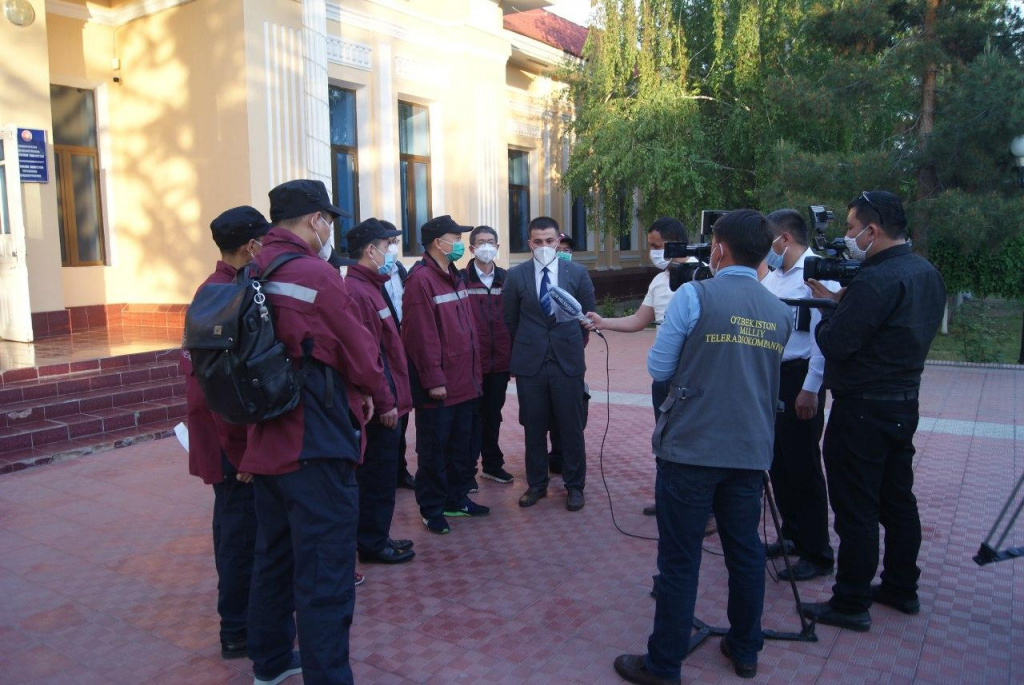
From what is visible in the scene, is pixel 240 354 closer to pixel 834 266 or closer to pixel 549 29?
pixel 834 266

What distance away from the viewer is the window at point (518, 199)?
17.9 meters

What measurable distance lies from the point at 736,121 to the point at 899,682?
14.8 meters

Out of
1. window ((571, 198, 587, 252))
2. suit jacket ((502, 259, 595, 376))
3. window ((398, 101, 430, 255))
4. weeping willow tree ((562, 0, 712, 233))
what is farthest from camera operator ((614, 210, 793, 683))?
window ((571, 198, 587, 252))

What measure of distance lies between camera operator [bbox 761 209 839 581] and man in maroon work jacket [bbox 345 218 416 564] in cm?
216

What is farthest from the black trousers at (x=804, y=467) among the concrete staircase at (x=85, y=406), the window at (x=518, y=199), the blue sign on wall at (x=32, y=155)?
the window at (x=518, y=199)

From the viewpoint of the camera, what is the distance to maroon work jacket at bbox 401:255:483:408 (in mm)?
4945

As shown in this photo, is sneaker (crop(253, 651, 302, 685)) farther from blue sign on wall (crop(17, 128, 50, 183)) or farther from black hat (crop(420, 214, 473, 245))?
blue sign on wall (crop(17, 128, 50, 183))

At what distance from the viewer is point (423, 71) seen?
13.6 metres

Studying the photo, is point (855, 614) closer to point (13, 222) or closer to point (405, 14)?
point (13, 222)

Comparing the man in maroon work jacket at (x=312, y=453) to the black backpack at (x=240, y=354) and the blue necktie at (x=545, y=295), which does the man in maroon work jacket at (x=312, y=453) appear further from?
the blue necktie at (x=545, y=295)

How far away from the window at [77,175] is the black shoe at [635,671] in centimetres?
1038

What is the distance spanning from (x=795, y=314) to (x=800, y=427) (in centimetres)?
62

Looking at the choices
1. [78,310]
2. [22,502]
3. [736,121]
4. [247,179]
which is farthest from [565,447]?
[736,121]

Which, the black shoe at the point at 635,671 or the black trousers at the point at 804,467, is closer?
the black shoe at the point at 635,671
